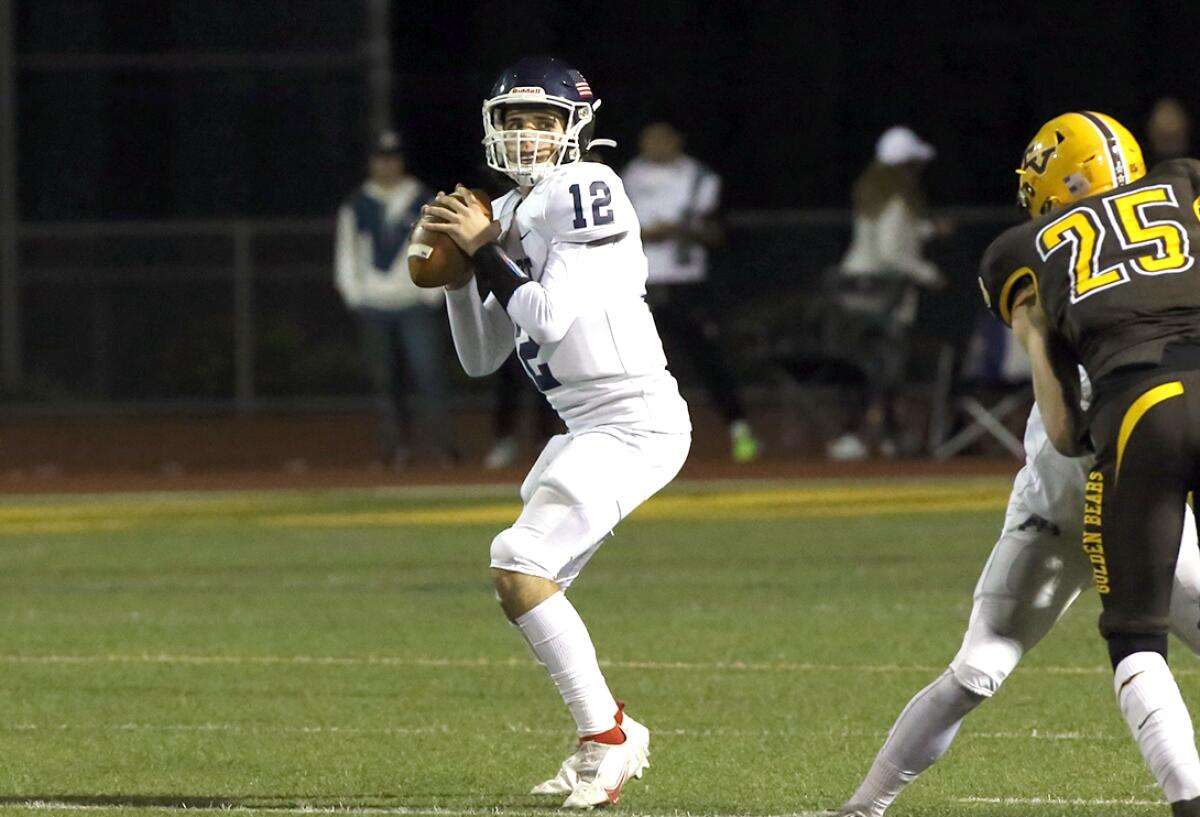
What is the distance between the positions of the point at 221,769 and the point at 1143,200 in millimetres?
3059

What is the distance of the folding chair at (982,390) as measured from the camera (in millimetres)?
16594

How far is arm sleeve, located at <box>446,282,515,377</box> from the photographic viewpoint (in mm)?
7012

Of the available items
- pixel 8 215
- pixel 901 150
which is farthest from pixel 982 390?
pixel 8 215

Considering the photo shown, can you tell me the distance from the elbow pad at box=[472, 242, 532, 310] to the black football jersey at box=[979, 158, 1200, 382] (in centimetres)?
143

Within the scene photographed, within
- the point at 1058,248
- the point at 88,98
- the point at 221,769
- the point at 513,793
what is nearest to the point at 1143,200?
the point at 1058,248

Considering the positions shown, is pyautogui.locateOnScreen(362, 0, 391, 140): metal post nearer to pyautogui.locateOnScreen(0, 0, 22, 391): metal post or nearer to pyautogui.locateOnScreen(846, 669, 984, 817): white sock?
pyautogui.locateOnScreen(0, 0, 22, 391): metal post

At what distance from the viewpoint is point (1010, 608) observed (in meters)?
6.09

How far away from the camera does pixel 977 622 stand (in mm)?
6125

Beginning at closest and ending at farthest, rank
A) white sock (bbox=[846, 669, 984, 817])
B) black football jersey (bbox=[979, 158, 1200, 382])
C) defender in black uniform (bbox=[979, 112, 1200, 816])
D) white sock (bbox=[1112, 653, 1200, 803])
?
white sock (bbox=[1112, 653, 1200, 803])
defender in black uniform (bbox=[979, 112, 1200, 816])
black football jersey (bbox=[979, 158, 1200, 382])
white sock (bbox=[846, 669, 984, 817])

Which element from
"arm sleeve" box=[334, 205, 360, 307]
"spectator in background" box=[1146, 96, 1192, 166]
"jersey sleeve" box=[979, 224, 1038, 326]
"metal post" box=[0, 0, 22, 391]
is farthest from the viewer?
"metal post" box=[0, 0, 22, 391]

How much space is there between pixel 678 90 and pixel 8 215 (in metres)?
6.14

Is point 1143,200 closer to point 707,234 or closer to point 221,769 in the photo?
point 221,769

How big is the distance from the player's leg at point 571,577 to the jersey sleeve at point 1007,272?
4.29 ft

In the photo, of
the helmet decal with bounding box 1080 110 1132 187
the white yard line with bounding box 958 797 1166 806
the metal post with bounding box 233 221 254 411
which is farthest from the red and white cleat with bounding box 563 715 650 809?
the metal post with bounding box 233 221 254 411
